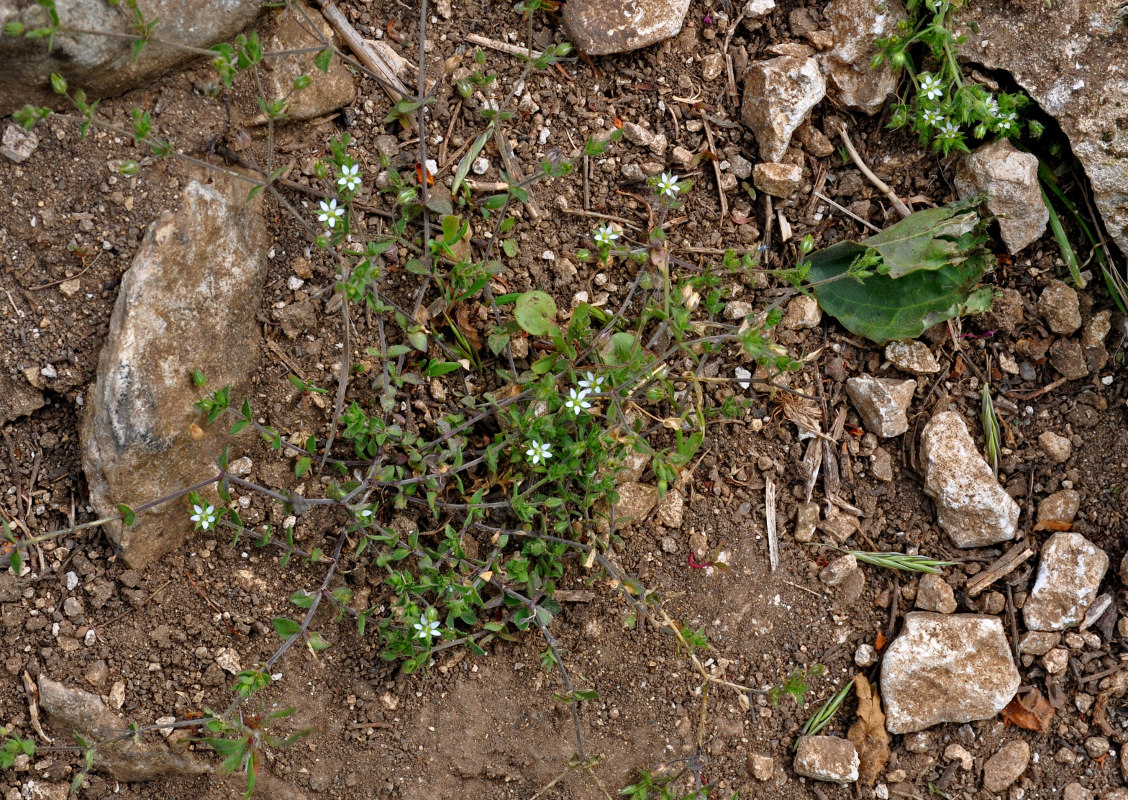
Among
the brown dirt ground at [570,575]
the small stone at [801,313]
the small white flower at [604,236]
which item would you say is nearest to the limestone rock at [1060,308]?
the brown dirt ground at [570,575]

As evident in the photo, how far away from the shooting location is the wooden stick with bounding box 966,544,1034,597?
390 cm

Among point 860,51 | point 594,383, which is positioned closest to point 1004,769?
point 594,383

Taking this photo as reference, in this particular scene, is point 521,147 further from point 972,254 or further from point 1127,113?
point 1127,113

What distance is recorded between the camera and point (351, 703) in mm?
3588

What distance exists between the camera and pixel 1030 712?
12.6ft

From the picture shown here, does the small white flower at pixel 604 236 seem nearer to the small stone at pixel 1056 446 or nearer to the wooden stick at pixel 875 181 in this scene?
the wooden stick at pixel 875 181

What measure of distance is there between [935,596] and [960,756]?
26.8 inches

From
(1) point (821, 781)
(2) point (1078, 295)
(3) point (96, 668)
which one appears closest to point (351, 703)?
(3) point (96, 668)

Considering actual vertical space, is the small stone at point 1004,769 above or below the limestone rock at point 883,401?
below

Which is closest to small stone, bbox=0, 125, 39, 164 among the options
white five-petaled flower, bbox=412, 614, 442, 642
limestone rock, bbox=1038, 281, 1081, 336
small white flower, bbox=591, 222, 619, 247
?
small white flower, bbox=591, 222, 619, 247

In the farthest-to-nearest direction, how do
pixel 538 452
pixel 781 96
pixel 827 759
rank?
1. pixel 781 96
2. pixel 827 759
3. pixel 538 452

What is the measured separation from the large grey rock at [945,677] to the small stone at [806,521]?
1.91ft

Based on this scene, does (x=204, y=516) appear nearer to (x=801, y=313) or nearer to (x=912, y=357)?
(x=801, y=313)

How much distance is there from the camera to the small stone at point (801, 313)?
3.89 meters
